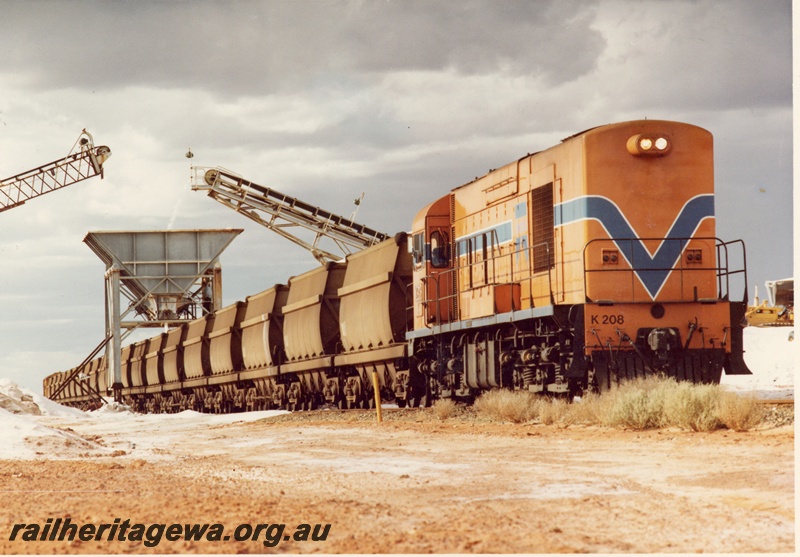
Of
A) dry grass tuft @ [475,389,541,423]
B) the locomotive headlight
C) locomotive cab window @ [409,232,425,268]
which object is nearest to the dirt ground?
dry grass tuft @ [475,389,541,423]

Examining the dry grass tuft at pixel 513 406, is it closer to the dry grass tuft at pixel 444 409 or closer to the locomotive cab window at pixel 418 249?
the dry grass tuft at pixel 444 409

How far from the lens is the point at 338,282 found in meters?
27.5

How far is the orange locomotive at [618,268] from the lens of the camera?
1539 centimetres

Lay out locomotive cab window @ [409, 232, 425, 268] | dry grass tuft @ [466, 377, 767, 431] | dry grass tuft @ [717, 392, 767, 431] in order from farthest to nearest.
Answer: locomotive cab window @ [409, 232, 425, 268], dry grass tuft @ [466, 377, 767, 431], dry grass tuft @ [717, 392, 767, 431]

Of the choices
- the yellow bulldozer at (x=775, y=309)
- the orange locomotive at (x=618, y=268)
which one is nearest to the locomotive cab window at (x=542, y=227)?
the orange locomotive at (x=618, y=268)

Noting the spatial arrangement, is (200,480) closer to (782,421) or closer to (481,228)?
(782,421)

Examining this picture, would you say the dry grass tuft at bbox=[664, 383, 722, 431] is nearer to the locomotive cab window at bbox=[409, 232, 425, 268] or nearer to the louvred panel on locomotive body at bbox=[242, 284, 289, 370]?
the locomotive cab window at bbox=[409, 232, 425, 268]

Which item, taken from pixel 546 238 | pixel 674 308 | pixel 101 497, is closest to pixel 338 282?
pixel 546 238

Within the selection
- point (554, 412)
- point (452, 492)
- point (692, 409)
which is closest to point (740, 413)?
point (692, 409)

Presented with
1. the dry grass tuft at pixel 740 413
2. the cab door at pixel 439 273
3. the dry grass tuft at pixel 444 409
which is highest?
the cab door at pixel 439 273

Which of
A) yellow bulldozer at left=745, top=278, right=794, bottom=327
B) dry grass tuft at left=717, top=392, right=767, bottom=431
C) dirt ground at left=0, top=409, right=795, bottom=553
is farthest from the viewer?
yellow bulldozer at left=745, top=278, right=794, bottom=327

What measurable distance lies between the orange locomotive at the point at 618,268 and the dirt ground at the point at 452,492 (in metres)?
1.73

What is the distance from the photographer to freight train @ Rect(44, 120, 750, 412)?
1548 centimetres

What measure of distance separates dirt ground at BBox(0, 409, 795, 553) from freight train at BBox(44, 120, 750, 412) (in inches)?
75.4
